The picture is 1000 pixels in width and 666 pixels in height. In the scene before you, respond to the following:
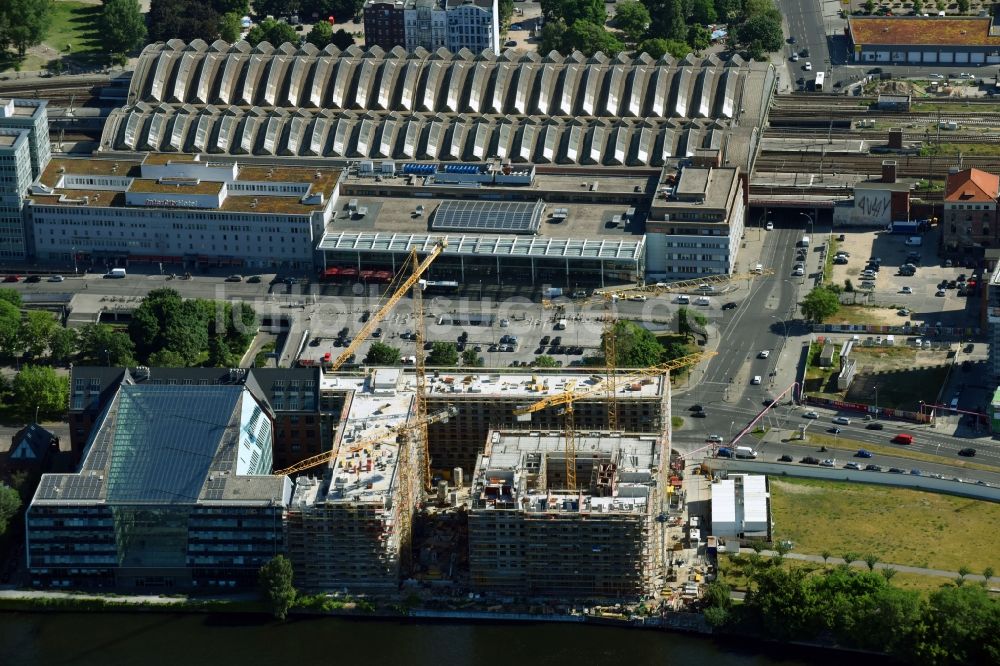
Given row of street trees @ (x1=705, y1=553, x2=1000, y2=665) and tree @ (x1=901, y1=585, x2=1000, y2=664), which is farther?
row of street trees @ (x1=705, y1=553, x2=1000, y2=665)

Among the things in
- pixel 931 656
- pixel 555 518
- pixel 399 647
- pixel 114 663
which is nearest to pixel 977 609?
pixel 931 656

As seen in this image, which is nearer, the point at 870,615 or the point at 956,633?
the point at 956,633

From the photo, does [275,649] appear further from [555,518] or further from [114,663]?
[555,518]

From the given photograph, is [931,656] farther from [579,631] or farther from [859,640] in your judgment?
[579,631]

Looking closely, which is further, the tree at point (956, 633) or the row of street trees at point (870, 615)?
the row of street trees at point (870, 615)

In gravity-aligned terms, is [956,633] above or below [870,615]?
below

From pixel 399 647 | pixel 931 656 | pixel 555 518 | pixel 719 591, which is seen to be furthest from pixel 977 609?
pixel 399 647

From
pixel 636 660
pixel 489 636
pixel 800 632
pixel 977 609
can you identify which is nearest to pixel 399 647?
pixel 489 636

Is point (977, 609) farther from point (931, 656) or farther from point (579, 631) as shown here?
point (579, 631)
